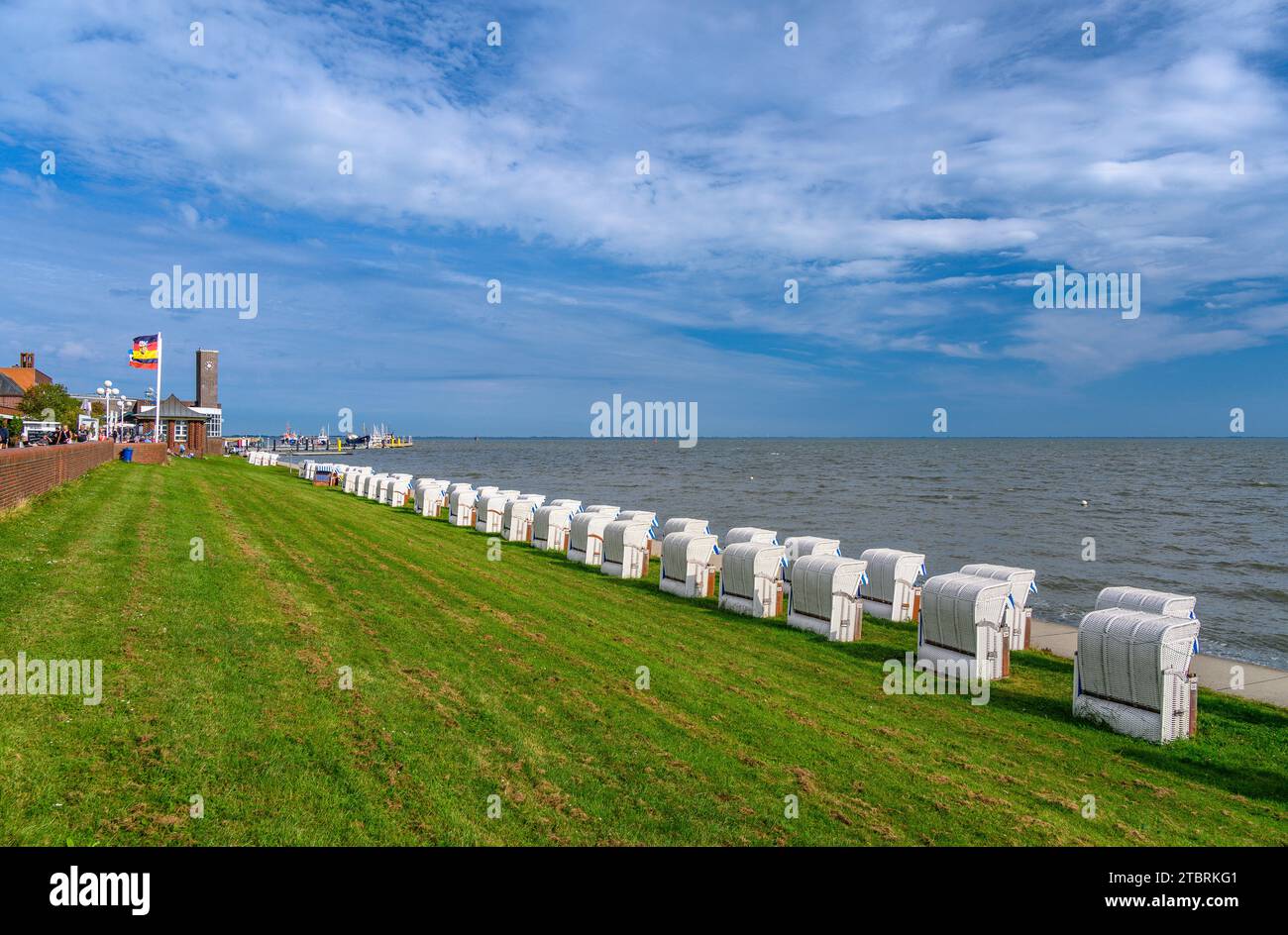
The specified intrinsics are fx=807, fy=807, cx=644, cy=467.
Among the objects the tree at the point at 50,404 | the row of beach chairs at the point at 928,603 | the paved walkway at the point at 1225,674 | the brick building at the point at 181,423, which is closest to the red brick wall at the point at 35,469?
the row of beach chairs at the point at 928,603

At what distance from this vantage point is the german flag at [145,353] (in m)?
48.5

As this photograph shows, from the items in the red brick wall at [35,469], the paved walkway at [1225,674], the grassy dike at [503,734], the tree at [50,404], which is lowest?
the paved walkway at [1225,674]

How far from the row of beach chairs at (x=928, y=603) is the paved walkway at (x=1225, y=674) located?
0.71 meters

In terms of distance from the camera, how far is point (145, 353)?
4872cm

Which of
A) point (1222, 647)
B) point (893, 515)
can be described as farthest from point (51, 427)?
point (1222, 647)

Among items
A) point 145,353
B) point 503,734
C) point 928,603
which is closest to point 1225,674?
point 928,603

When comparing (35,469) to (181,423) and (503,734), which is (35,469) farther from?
(181,423)

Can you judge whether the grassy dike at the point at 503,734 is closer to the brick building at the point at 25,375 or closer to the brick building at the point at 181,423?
the brick building at the point at 181,423

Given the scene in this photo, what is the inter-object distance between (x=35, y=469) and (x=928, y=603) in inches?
783

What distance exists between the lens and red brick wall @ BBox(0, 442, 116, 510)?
16297 millimetres

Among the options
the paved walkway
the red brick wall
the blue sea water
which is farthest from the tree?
the paved walkway
